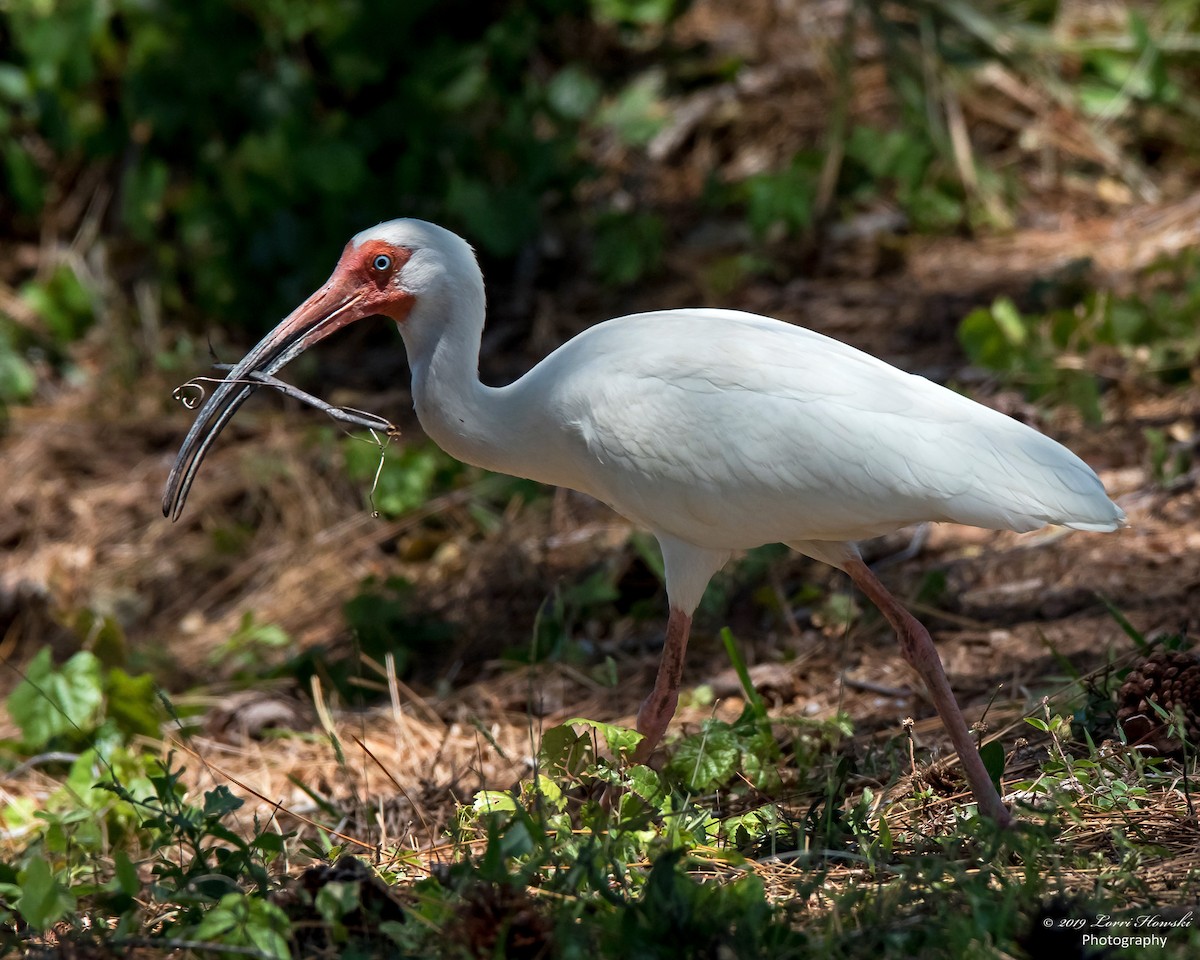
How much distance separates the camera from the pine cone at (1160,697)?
155 inches

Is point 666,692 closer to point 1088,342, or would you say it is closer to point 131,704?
point 131,704

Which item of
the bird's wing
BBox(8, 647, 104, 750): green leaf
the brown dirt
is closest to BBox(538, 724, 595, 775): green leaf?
the brown dirt

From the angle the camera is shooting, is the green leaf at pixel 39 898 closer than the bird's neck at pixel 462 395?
Yes

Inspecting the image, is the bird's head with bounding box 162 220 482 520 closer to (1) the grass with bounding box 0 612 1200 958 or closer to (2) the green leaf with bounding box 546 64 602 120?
(1) the grass with bounding box 0 612 1200 958

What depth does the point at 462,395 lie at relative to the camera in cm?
428

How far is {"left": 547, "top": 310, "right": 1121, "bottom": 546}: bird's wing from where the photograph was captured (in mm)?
3740

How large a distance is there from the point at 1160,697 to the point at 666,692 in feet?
4.55

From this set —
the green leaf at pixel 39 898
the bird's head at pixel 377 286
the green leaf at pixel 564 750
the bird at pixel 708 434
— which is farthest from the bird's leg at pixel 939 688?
the green leaf at pixel 39 898

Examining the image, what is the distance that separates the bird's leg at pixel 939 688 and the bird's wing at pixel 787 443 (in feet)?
0.71

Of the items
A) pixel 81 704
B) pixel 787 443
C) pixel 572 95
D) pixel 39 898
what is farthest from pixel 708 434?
pixel 572 95

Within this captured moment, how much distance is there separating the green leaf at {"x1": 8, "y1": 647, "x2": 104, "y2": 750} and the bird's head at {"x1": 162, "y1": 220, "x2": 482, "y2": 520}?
Result: 1.20 m

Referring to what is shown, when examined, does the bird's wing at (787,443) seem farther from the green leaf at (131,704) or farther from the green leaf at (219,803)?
the green leaf at (131,704)

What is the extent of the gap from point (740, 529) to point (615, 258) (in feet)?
14.3

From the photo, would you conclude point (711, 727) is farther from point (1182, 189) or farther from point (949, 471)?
point (1182, 189)
